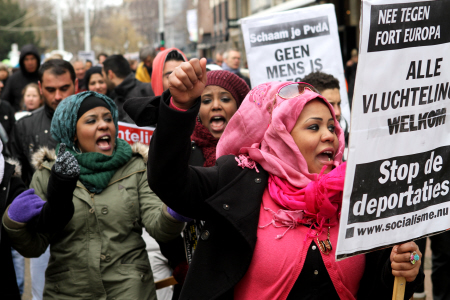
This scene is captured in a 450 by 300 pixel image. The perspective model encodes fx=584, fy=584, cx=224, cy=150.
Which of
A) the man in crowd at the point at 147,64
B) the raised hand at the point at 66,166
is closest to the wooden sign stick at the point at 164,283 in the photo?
the raised hand at the point at 66,166

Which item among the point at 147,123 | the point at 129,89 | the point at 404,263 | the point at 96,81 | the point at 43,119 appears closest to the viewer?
the point at 147,123

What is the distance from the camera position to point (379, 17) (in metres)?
2.10

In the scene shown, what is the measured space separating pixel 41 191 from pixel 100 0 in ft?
158

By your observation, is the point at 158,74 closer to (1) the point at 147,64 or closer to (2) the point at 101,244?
(2) the point at 101,244

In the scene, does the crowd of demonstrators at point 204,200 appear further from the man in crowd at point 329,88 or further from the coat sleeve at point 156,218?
the man in crowd at point 329,88

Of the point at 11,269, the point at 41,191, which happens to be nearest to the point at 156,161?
the point at 41,191

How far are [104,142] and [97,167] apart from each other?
0.26m

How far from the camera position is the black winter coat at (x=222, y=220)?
7.50ft

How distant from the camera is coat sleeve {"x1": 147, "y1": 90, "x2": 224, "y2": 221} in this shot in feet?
6.97

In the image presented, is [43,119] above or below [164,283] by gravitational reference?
above

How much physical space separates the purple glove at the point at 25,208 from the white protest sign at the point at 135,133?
6.10 feet

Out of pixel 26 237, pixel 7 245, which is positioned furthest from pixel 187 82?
pixel 7 245

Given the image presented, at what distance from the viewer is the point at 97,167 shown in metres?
Result: 3.48

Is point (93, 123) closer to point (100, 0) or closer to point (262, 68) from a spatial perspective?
point (262, 68)
